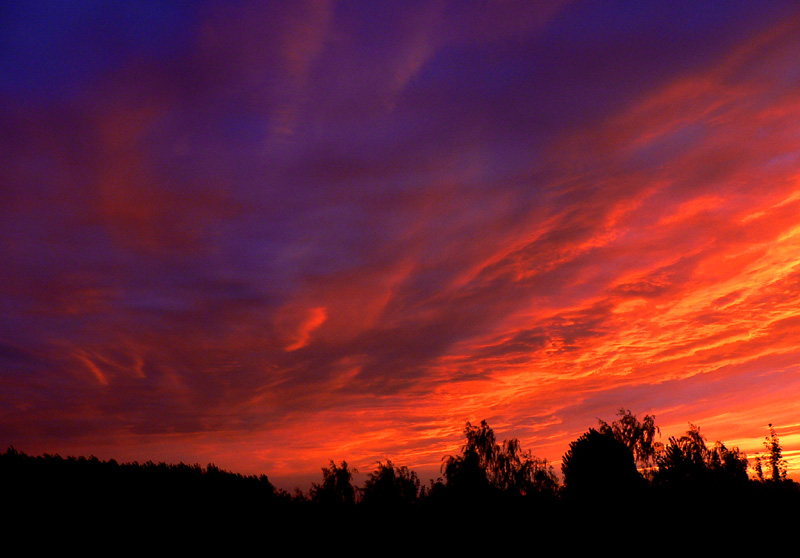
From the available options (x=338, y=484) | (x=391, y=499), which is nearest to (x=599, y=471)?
(x=391, y=499)

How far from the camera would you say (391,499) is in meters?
38.2

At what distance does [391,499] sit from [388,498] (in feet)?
2.04

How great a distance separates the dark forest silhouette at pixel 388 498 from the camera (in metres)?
18.8

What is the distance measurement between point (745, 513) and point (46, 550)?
27.5m

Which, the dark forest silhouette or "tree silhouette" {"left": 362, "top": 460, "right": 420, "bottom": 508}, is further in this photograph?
"tree silhouette" {"left": 362, "top": 460, "right": 420, "bottom": 508}

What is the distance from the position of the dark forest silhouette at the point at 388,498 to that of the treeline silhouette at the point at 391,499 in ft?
0.14

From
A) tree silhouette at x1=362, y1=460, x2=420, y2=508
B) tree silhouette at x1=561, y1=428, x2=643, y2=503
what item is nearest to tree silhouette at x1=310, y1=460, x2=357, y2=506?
tree silhouette at x1=362, y1=460, x2=420, y2=508

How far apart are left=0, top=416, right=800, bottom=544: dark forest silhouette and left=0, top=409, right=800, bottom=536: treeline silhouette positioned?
0.14 ft

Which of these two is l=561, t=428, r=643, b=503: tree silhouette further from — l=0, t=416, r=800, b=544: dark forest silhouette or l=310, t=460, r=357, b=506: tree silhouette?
l=310, t=460, r=357, b=506: tree silhouette

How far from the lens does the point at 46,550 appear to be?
17000mm

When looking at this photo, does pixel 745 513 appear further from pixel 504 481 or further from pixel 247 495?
pixel 504 481

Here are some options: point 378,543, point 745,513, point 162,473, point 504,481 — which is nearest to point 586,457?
point 745,513

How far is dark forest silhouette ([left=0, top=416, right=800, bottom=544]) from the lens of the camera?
1878 cm

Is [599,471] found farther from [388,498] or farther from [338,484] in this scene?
[338,484]
